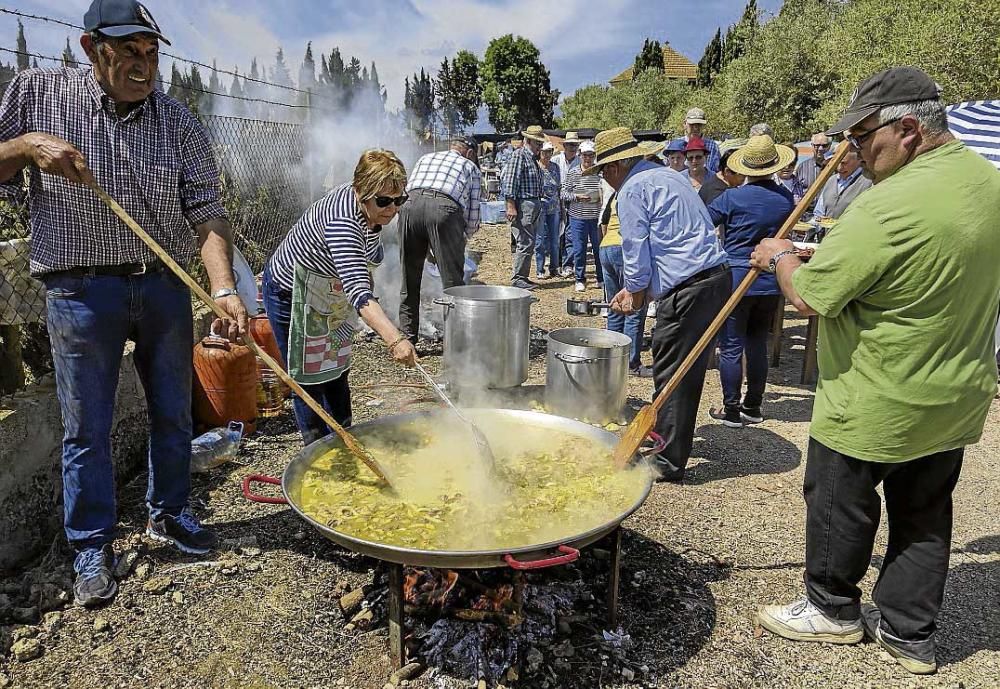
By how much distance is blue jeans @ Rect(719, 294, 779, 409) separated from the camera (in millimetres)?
5211

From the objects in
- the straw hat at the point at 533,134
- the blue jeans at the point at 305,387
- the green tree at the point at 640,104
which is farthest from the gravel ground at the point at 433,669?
the green tree at the point at 640,104

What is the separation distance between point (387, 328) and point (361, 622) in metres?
1.34

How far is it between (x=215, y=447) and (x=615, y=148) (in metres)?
3.46

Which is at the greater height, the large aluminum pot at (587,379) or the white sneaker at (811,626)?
the large aluminum pot at (587,379)

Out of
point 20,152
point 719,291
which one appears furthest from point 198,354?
point 719,291

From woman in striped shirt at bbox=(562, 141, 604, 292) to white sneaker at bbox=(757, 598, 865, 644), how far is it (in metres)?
7.36

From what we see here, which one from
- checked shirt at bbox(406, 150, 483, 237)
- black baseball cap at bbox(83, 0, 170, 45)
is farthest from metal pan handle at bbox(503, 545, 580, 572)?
checked shirt at bbox(406, 150, 483, 237)

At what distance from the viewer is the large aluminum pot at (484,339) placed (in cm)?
553

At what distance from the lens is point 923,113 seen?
2275mm

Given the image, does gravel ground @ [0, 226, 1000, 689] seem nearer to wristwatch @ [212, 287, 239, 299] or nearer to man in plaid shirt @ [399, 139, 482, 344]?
wristwatch @ [212, 287, 239, 299]

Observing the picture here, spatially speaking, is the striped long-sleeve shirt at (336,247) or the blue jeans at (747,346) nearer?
the striped long-sleeve shirt at (336,247)

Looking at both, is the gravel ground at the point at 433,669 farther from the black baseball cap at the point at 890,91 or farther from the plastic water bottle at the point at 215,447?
the black baseball cap at the point at 890,91

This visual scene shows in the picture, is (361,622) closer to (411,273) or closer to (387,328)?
(387,328)

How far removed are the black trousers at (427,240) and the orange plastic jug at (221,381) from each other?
2.32 m
